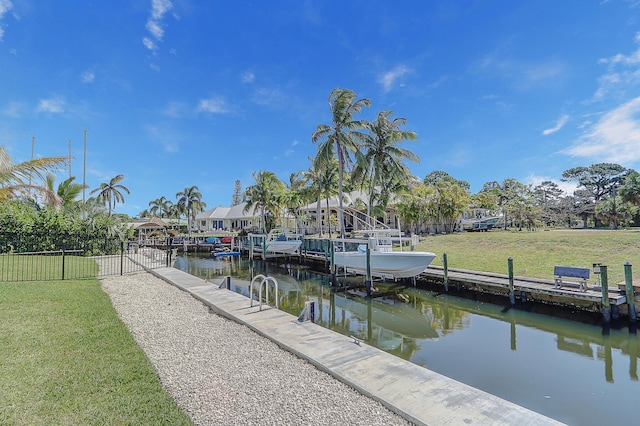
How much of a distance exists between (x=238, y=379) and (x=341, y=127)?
22646 millimetres

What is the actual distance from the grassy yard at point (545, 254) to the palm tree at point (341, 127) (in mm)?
9973

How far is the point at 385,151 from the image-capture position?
27891 millimetres

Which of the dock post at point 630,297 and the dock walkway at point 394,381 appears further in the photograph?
the dock post at point 630,297

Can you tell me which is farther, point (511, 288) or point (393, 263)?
point (393, 263)

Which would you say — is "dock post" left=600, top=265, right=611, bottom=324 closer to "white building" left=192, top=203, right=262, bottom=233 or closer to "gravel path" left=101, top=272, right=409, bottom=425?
"gravel path" left=101, top=272, right=409, bottom=425

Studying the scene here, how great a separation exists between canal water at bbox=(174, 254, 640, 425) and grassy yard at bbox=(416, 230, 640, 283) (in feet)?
15.0

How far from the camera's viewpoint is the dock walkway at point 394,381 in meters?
4.10

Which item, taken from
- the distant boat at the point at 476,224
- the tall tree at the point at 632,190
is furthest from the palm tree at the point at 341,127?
the tall tree at the point at 632,190

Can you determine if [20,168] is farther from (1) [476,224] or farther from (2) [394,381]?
(1) [476,224]

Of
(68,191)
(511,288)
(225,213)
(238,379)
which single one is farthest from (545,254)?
(225,213)

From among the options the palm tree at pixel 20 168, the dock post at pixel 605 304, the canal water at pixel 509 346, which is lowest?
the canal water at pixel 509 346

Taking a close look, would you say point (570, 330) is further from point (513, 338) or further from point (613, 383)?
point (613, 383)

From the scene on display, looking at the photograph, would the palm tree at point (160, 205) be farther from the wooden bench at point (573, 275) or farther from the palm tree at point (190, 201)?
the wooden bench at point (573, 275)

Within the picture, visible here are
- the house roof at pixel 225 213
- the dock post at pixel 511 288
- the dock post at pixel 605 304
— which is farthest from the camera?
the house roof at pixel 225 213
